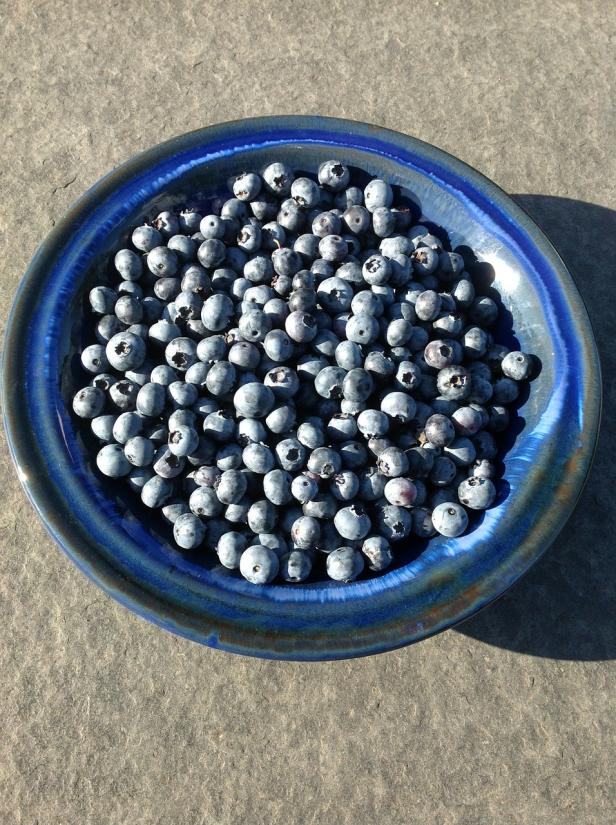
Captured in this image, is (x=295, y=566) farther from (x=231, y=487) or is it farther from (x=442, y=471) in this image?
(x=442, y=471)

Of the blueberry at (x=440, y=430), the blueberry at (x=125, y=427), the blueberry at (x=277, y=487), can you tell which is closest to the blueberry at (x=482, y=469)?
the blueberry at (x=440, y=430)

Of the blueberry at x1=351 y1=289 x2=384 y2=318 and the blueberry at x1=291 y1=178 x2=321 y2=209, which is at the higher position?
the blueberry at x1=291 y1=178 x2=321 y2=209

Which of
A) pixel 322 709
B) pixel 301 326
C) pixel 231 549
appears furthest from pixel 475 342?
pixel 322 709

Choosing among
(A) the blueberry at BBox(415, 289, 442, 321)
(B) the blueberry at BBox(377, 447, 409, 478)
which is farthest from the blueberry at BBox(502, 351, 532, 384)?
(B) the blueberry at BBox(377, 447, 409, 478)

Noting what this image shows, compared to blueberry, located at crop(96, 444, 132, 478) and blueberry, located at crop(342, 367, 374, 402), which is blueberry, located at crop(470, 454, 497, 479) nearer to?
blueberry, located at crop(342, 367, 374, 402)

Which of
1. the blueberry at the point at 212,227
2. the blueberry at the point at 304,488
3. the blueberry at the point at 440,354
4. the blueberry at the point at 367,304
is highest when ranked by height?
the blueberry at the point at 212,227

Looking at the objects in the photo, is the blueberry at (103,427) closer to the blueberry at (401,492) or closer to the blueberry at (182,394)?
the blueberry at (182,394)
